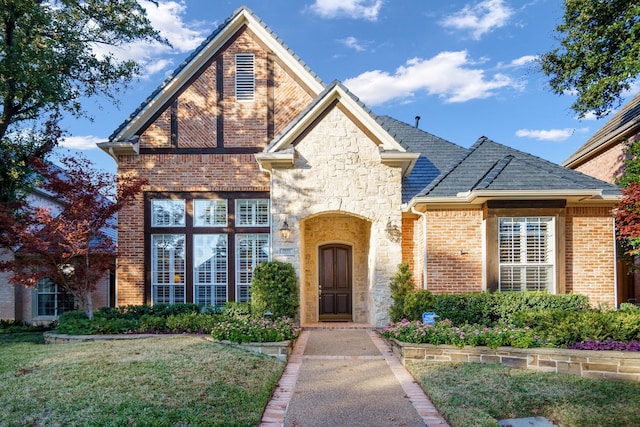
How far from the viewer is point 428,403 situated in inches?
215

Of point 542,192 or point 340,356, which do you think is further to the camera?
point 542,192

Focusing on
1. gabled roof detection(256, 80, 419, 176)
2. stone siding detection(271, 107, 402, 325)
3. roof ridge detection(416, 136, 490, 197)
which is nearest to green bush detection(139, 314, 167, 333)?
stone siding detection(271, 107, 402, 325)

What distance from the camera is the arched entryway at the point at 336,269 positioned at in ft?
39.3

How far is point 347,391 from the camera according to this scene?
5.96m

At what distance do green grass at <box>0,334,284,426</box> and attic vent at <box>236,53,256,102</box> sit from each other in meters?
6.95

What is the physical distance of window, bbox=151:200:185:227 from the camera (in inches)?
454

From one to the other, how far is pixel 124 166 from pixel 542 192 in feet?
35.7

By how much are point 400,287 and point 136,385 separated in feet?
21.2

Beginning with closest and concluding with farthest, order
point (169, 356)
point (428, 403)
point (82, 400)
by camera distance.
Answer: point (82, 400), point (428, 403), point (169, 356)

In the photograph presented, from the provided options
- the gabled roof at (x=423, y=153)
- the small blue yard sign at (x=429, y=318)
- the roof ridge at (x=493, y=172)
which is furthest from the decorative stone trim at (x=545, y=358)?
the gabled roof at (x=423, y=153)

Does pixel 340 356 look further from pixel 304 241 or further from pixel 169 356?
pixel 304 241

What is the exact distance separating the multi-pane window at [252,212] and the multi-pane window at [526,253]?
245 inches

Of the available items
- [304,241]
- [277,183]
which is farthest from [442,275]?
[277,183]

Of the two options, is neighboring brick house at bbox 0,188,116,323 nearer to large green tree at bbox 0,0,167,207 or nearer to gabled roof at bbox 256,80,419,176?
large green tree at bbox 0,0,167,207
